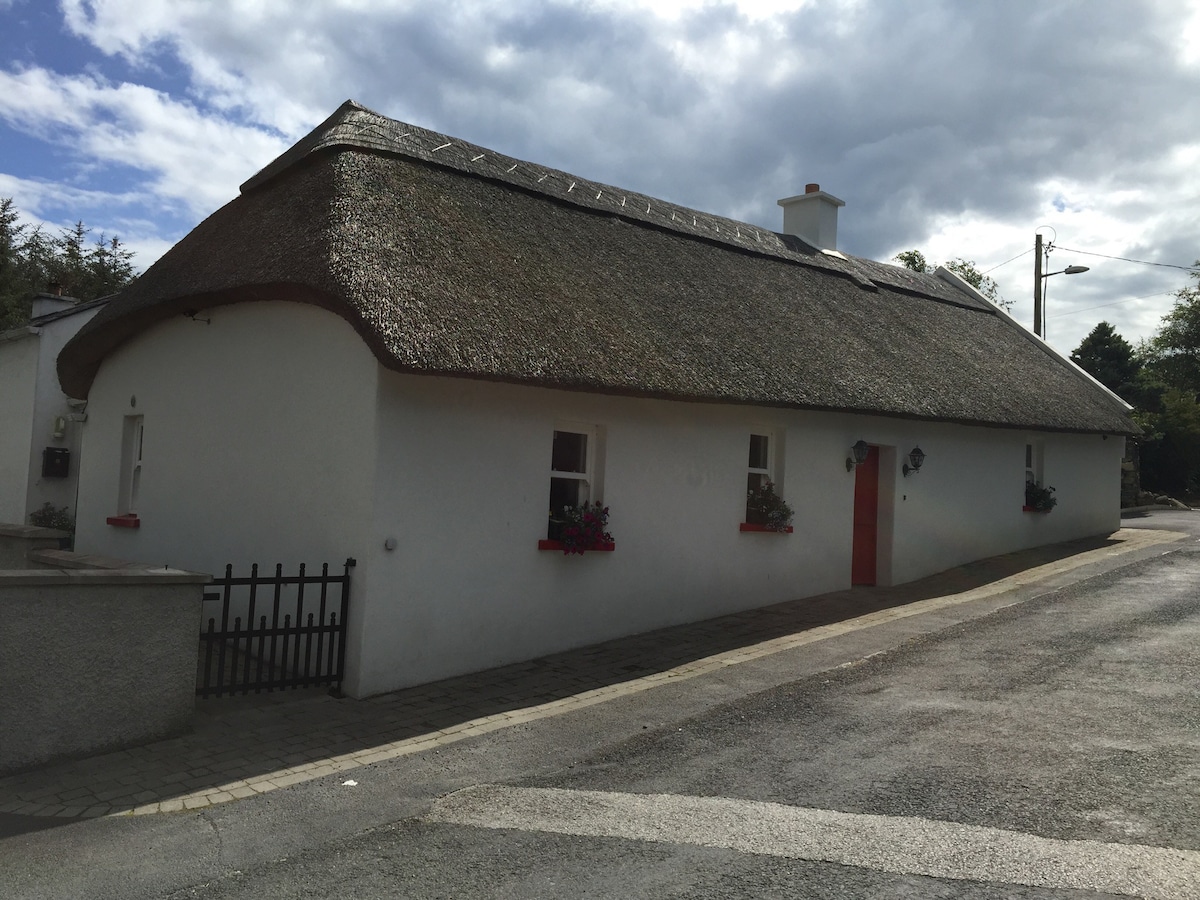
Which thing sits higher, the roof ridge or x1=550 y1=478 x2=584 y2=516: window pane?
the roof ridge

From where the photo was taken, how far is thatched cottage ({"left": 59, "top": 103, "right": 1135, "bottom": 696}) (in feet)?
23.9

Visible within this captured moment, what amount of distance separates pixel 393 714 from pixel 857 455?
697cm

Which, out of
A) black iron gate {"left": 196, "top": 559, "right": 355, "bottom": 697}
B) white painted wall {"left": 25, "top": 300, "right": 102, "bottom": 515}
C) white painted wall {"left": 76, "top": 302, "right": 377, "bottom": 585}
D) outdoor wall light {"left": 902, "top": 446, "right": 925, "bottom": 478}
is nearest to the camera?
black iron gate {"left": 196, "top": 559, "right": 355, "bottom": 697}

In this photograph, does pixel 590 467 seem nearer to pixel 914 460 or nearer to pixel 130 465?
pixel 914 460

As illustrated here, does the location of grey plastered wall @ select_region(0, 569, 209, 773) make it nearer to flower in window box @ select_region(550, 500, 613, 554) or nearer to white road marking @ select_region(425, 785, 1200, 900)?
white road marking @ select_region(425, 785, 1200, 900)

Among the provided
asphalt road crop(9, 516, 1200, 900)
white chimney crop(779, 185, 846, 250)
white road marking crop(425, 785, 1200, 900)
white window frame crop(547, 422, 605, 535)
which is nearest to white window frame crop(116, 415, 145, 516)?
white window frame crop(547, 422, 605, 535)

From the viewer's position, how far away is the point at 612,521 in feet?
28.9

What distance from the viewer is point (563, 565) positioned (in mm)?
8453

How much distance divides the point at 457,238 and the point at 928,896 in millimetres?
6732

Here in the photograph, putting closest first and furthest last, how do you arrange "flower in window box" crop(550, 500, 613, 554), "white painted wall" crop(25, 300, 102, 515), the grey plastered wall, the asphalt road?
the asphalt road
the grey plastered wall
"flower in window box" crop(550, 500, 613, 554)
"white painted wall" crop(25, 300, 102, 515)

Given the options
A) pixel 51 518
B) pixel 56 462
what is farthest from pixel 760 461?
pixel 56 462

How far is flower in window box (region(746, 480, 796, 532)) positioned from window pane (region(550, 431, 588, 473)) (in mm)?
2535

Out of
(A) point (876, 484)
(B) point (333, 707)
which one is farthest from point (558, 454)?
(A) point (876, 484)

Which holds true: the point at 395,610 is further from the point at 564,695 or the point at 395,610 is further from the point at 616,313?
the point at 616,313
